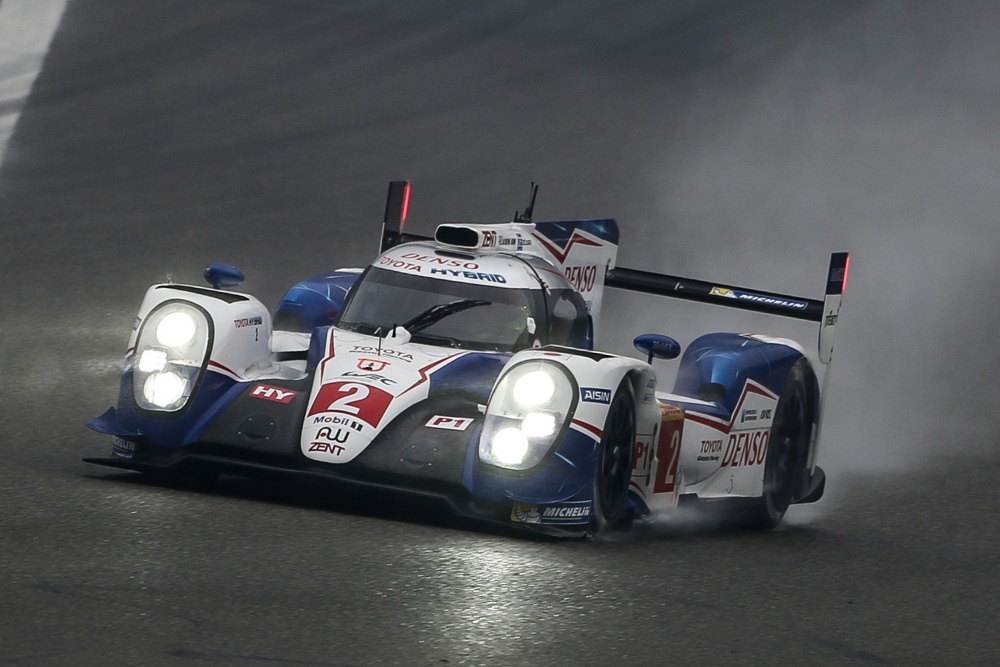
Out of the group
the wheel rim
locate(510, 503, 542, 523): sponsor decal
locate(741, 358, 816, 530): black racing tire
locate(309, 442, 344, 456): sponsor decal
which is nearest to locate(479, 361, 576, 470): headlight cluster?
locate(510, 503, 542, 523): sponsor decal

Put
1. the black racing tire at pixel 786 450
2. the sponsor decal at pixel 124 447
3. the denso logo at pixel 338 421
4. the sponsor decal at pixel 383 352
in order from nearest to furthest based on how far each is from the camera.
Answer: the denso logo at pixel 338 421 → the sponsor decal at pixel 124 447 → the sponsor decal at pixel 383 352 → the black racing tire at pixel 786 450

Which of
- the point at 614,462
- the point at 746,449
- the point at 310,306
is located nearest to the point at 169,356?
the point at 614,462

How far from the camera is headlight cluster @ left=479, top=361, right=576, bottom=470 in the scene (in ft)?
22.2

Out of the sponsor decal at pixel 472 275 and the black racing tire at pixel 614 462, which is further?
the sponsor decal at pixel 472 275

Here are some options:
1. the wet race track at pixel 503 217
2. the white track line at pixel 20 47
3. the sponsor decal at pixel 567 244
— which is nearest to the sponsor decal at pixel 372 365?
the wet race track at pixel 503 217

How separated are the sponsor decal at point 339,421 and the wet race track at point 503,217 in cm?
31

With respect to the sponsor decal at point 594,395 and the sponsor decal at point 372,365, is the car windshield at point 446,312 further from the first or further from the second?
the sponsor decal at point 594,395

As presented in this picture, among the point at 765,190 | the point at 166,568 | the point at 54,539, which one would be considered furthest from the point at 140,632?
the point at 765,190

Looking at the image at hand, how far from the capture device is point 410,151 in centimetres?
1820

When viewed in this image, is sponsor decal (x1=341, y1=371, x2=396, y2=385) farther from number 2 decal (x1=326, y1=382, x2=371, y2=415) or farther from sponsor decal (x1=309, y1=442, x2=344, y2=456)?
sponsor decal (x1=309, y1=442, x2=344, y2=456)

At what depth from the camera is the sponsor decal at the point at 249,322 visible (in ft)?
24.7

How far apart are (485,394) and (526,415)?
1.75ft

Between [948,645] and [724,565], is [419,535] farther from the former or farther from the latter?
[948,645]

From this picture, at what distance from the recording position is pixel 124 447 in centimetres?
718
